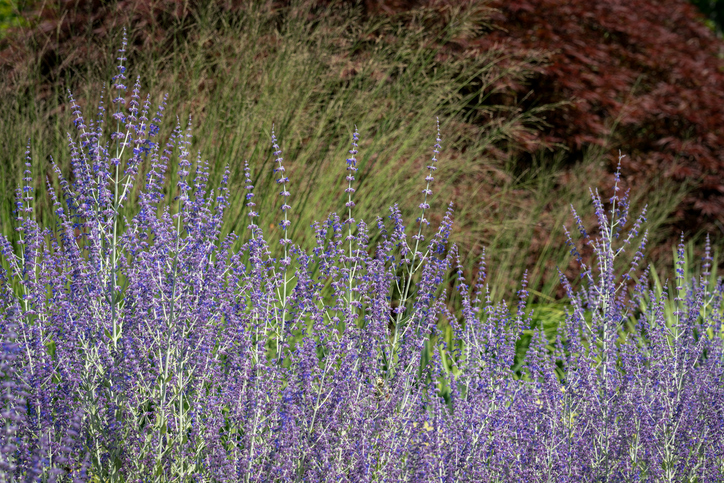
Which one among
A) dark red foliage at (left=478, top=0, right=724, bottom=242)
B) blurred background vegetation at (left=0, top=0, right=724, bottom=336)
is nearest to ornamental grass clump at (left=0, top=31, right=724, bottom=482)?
blurred background vegetation at (left=0, top=0, right=724, bottom=336)

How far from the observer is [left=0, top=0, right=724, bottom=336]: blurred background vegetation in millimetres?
4277

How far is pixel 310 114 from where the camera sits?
499 centimetres

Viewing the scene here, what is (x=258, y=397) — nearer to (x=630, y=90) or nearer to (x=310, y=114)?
(x=310, y=114)

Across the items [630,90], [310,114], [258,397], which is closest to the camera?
[258,397]

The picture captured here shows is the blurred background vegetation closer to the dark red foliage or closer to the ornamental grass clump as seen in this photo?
the dark red foliage

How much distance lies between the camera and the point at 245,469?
1994 mm

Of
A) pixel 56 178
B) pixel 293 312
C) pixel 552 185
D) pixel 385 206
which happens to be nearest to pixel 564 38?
pixel 552 185

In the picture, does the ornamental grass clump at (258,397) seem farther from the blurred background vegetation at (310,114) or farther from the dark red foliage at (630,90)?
the dark red foliage at (630,90)

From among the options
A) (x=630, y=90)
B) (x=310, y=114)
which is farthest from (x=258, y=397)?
(x=630, y=90)

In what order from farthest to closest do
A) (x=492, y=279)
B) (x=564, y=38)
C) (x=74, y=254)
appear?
(x=564, y=38) < (x=492, y=279) < (x=74, y=254)

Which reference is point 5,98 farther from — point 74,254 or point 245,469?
point 245,469

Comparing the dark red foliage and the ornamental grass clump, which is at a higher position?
the dark red foliage

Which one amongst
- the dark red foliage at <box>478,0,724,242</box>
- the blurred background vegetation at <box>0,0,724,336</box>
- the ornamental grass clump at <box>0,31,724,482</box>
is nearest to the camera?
the ornamental grass clump at <box>0,31,724,482</box>

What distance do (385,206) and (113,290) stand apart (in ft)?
8.08
